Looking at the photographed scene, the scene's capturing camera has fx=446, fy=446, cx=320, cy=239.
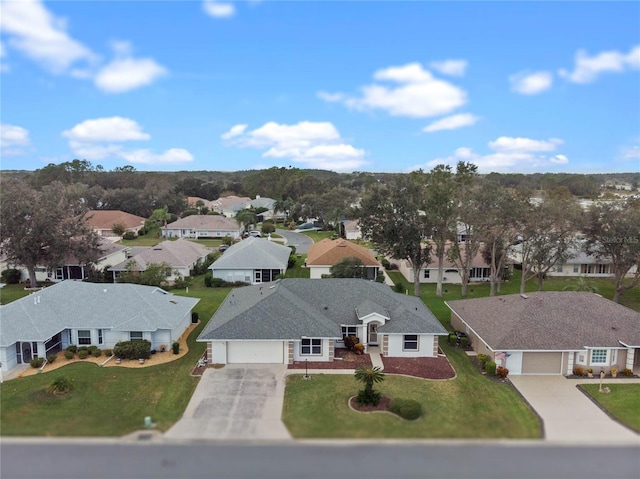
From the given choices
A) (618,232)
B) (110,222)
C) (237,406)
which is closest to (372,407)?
(237,406)

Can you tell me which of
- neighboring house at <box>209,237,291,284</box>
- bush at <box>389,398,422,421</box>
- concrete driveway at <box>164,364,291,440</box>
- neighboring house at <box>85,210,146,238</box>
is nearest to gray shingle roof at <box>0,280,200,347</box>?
concrete driveway at <box>164,364,291,440</box>

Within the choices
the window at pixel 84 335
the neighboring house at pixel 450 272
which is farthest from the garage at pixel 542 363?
the window at pixel 84 335

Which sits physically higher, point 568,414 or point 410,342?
point 410,342

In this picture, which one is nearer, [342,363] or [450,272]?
[342,363]

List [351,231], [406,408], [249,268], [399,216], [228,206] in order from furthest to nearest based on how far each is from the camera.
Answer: [228,206] → [351,231] → [249,268] → [399,216] → [406,408]

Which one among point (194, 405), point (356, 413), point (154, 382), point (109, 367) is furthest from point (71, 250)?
point (356, 413)

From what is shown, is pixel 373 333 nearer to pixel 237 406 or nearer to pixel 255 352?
pixel 255 352

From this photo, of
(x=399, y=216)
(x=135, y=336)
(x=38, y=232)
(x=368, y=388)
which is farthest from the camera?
(x=38, y=232)
